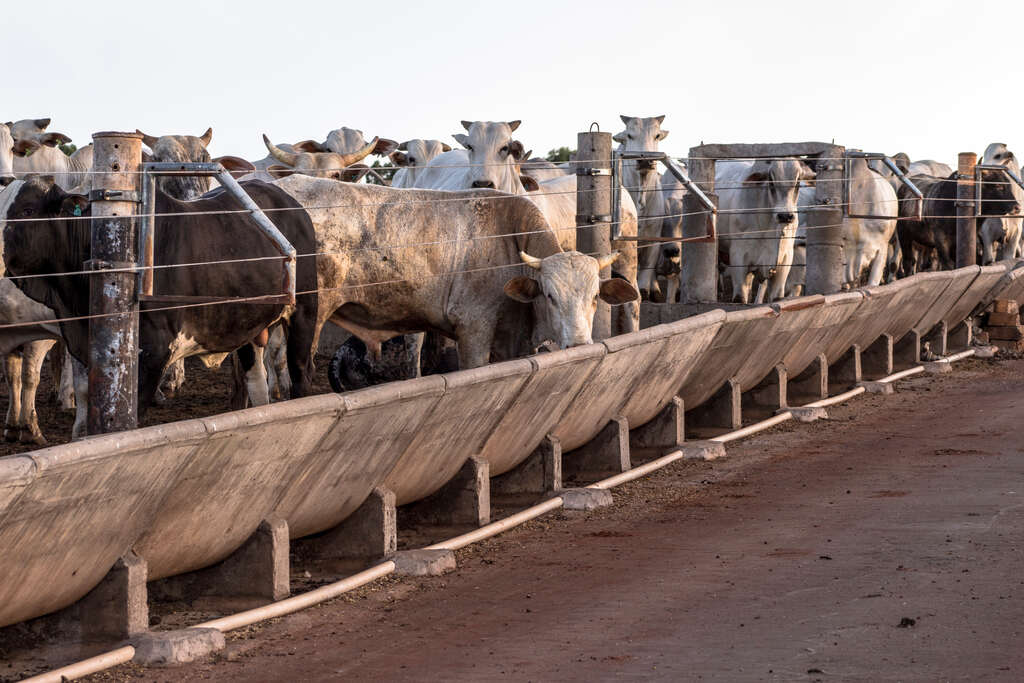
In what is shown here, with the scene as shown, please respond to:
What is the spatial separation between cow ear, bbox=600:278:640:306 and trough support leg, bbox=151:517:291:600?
4.53 metres

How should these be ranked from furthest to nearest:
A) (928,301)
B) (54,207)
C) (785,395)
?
(928,301) < (785,395) < (54,207)

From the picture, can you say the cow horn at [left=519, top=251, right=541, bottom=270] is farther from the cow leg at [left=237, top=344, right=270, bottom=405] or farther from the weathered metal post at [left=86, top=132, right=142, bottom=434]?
the weathered metal post at [left=86, top=132, right=142, bottom=434]

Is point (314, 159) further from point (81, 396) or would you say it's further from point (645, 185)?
point (81, 396)

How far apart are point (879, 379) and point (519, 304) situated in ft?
18.5

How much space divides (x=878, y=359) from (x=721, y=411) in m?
3.96

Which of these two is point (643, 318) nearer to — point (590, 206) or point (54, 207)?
point (590, 206)

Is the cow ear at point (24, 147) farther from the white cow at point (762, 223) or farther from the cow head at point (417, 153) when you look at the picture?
the white cow at point (762, 223)

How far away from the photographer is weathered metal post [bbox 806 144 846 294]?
1638cm

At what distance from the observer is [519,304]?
11.5 meters

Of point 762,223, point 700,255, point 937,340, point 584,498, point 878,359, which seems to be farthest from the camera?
point 762,223

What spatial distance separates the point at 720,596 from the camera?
740 cm

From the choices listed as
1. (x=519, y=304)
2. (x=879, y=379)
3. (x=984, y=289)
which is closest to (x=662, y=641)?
(x=519, y=304)

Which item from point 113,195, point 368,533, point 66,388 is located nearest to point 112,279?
point 113,195

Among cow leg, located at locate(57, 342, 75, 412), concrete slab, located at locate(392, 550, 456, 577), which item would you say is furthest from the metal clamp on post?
cow leg, located at locate(57, 342, 75, 412)
